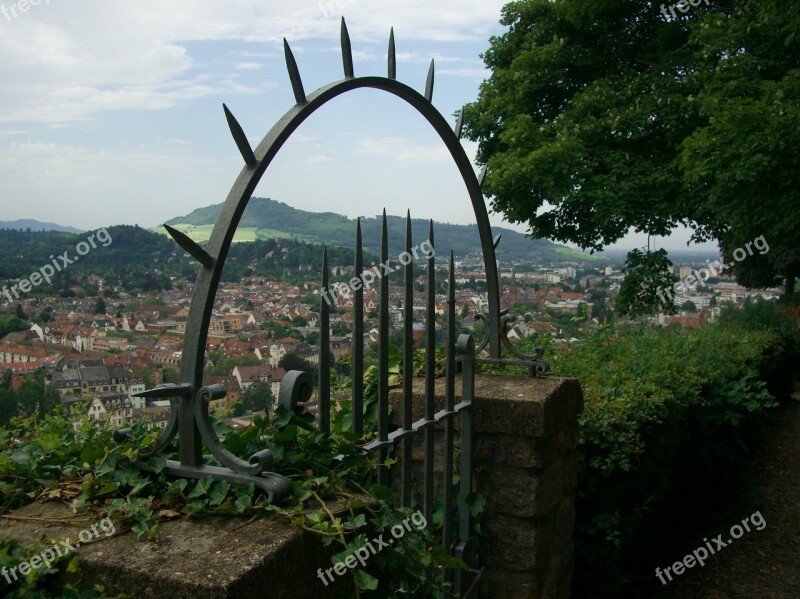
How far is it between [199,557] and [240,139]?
0.89m

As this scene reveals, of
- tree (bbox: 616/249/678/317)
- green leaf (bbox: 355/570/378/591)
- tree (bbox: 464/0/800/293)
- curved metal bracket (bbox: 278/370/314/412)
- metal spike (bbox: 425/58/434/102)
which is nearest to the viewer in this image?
green leaf (bbox: 355/570/378/591)

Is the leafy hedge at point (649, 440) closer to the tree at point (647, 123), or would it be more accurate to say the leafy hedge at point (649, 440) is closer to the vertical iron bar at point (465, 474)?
the vertical iron bar at point (465, 474)

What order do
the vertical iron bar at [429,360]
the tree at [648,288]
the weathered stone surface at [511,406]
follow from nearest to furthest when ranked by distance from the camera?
the vertical iron bar at [429,360]
the weathered stone surface at [511,406]
the tree at [648,288]

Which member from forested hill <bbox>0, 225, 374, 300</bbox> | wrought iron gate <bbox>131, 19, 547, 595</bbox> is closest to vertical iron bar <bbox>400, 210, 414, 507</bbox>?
wrought iron gate <bbox>131, 19, 547, 595</bbox>

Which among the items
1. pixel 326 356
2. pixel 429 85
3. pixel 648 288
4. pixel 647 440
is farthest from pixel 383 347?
pixel 648 288

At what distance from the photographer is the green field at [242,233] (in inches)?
69.7

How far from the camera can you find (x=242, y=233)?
2.02m

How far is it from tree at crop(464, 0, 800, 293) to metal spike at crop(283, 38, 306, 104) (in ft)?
25.5

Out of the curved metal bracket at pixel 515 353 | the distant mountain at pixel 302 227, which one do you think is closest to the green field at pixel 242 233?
the distant mountain at pixel 302 227

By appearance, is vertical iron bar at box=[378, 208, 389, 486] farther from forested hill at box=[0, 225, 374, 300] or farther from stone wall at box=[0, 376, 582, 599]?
stone wall at box=[0, 376, 582, 599]

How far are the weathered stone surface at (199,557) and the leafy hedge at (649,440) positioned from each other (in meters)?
2.34

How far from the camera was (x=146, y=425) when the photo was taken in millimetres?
1804

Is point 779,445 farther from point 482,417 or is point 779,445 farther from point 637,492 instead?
point 482,417

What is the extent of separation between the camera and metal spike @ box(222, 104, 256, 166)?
5.16ft
